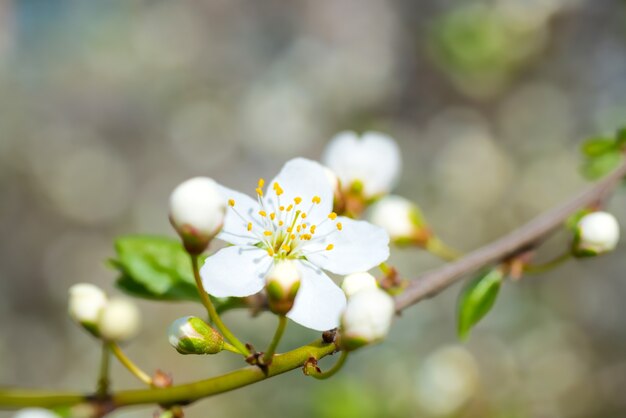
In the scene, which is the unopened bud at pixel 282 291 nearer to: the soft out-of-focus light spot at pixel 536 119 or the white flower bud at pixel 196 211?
the white flower bud at pixel 196 211

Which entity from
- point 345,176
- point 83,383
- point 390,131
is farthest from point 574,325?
point 83,383

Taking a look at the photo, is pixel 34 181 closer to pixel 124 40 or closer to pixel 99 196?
A: pixel 99 196

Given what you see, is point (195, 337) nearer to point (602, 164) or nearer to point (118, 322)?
point (118, 322)

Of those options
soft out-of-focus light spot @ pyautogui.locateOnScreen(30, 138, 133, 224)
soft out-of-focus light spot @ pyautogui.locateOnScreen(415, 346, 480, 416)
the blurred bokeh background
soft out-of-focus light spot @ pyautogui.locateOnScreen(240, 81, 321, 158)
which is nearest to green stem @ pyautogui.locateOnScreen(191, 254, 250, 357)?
the blurred bokeh background

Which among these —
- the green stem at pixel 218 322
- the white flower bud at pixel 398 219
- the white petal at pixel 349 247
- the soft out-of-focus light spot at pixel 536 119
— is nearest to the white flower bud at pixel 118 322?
the green stem at pixel 218 322

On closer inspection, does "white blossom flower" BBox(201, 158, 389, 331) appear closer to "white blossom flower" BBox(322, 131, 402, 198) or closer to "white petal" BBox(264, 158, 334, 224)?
"white petal" BBox(264, 158, 334, 224)
